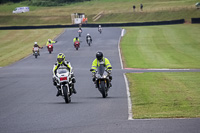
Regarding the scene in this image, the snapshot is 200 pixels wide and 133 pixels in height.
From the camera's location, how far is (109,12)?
100 m

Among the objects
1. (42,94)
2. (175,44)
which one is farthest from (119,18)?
(42,94)

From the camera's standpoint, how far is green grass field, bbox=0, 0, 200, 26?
288 ft

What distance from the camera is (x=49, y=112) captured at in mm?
11617

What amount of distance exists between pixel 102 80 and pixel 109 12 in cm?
8660

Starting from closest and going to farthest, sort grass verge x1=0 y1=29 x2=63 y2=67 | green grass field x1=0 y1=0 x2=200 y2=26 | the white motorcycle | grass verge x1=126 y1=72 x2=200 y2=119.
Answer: grass verge x1=126 y1=72 x2=200 y2=119 < the white motorcycle < grass verge x1=0 y1=29 x2=63 y2=67 < green grass field x1=0 y1=0 x2=200 y2=26

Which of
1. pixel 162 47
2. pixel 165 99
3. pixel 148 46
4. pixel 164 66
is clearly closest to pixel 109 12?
pixel 148 46

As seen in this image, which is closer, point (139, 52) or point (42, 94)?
point (42, 94)

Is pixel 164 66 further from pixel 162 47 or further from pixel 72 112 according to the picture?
pixel 72 112

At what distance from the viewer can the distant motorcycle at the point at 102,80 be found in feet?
47.7

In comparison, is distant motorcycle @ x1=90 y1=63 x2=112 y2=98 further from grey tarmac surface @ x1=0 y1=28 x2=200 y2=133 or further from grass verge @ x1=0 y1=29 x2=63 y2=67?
grass verge @ x1=0 y1=29 x2=63 y2=67

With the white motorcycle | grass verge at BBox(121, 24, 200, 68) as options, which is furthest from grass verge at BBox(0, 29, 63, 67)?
the white motorcycle

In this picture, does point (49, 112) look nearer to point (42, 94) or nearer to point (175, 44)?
point (42, 94)

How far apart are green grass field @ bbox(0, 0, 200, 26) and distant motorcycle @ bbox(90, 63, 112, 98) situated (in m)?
63.8

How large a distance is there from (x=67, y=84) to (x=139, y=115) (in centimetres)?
364
